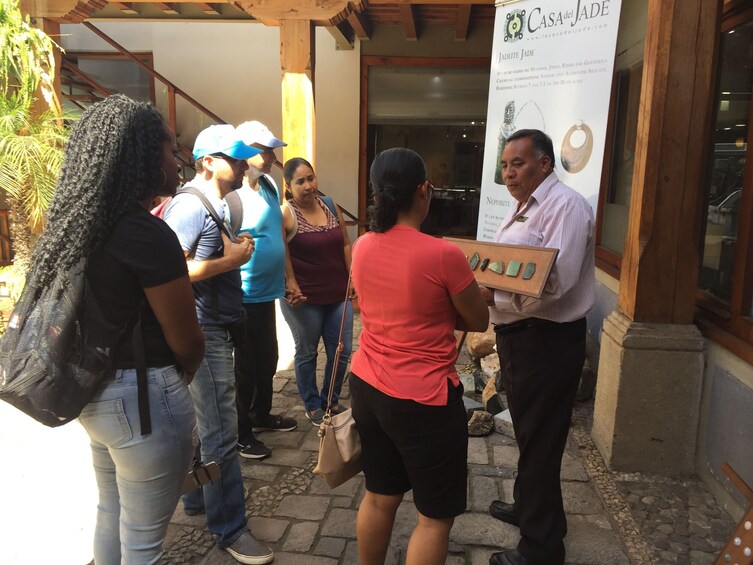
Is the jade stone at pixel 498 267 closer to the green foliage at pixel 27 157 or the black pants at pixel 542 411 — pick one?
the black pants at pixel 542 411

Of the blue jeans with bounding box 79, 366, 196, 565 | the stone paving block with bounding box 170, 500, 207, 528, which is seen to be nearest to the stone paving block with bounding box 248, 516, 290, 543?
the stone paving block with bounding box 170, 500, 207, 528

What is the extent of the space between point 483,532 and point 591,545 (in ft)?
1.67

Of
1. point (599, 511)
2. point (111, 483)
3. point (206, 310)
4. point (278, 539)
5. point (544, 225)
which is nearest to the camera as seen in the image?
point (111, 483)

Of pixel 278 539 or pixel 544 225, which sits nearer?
pixel 544 225

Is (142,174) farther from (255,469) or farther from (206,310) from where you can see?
(255,469)

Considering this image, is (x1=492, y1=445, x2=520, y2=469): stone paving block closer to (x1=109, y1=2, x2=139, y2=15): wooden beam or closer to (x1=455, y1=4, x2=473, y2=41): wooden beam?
(x1=455, y1=4, x2=473, y2=41): wooden beam

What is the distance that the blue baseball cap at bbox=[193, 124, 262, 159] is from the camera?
2.46 meters

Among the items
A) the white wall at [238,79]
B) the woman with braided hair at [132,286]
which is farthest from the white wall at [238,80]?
the woman with braided hair at [132,286]

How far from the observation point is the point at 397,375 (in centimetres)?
193

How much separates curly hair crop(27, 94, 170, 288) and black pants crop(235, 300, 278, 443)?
1923 millimetres

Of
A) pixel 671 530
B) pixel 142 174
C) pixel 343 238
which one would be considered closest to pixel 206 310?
pixel 142 174

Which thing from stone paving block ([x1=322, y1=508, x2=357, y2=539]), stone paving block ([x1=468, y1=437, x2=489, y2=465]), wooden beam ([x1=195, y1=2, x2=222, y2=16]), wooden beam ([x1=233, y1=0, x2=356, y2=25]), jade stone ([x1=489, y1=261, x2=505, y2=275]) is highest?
wooden beam ([x1=195, y1=2, x2=222, y2=16])

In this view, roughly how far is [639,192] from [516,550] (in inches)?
78.4

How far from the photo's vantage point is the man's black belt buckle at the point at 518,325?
2.40 metres
